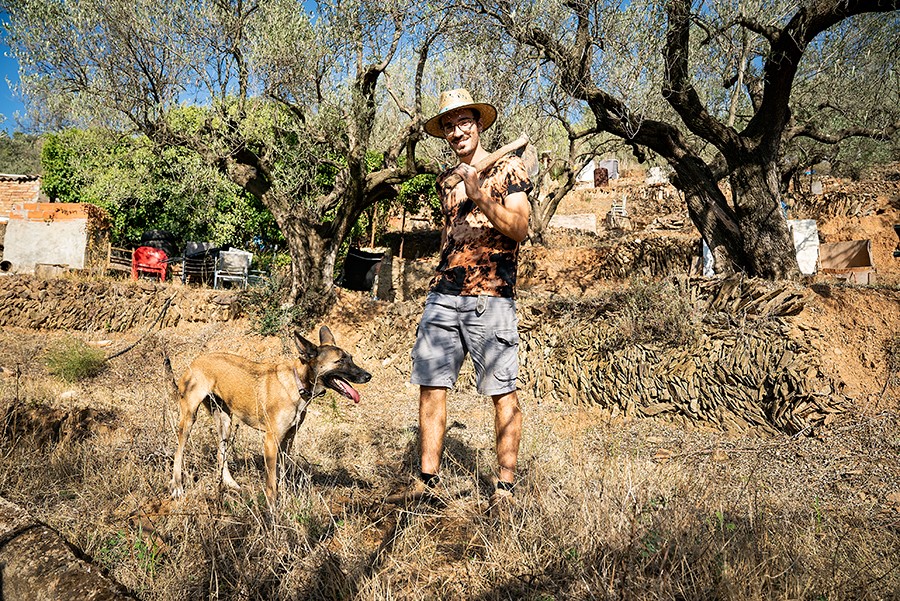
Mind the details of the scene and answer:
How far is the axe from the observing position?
10.5ft

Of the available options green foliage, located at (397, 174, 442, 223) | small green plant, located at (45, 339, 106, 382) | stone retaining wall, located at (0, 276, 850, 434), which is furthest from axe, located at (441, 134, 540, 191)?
green foliage, located at (397, 174, 442, 223)

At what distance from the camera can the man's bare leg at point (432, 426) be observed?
3121 millimetres

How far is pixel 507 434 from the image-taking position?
3.06 m

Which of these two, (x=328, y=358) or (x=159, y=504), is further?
(x=328, y=358)

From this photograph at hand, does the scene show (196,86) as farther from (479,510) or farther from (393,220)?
(393,220)

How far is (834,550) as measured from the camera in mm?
2412

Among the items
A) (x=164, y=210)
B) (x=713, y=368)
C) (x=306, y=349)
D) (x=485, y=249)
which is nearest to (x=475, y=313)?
(x=485, y=249)

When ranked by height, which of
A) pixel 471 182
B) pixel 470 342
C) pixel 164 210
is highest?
pixel 164 210

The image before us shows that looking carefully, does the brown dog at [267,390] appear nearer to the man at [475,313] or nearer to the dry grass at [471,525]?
the dry grass at [471,525]

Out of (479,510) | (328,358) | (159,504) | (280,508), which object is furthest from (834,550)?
(159,504)

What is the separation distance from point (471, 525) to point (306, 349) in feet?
5.91

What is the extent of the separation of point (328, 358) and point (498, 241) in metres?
1.60

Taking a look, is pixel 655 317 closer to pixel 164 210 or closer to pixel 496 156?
pixel 496 156

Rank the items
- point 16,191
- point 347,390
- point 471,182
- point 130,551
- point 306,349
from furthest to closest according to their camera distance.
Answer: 1. point 16,191
2. point 306,349
3. point 347,390
4. point 471,182
5. point 130,551
